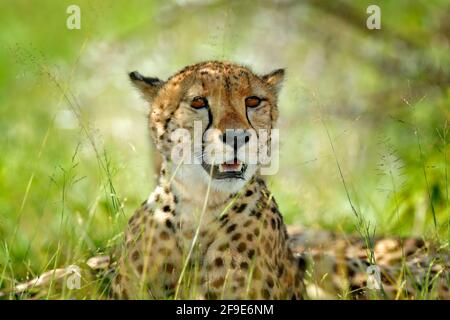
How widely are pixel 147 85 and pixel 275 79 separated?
2.12ft

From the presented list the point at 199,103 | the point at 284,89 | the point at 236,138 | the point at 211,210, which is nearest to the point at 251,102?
the point at 199,103

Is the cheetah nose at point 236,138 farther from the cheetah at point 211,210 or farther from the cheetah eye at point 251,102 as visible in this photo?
the cheetah eye at point 251,102

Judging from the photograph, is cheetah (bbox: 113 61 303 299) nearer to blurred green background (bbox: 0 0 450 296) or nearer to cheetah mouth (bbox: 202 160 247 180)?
cheetah mouth (bbox: 202 160 247 180)

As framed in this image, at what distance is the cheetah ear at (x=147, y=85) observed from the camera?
4.85m

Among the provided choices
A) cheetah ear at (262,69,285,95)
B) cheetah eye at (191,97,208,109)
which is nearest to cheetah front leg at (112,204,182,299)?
cheetah eye at (191,97,208,109)

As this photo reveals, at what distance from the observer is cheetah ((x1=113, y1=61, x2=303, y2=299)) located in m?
4.27

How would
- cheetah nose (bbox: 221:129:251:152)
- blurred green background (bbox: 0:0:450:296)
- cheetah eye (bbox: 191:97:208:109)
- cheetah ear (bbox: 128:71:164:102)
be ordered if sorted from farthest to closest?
blurred green background (bbox: 0:0:450:296) < cheetah ear (bbox: 128:71:164:102) < cheetah eye (bbox: 191:97:208:109) < cheetah nose (bbox: 221:129:251:152)

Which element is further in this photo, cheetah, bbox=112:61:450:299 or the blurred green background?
the blurred green background

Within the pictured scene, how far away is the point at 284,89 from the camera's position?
8.88 meters

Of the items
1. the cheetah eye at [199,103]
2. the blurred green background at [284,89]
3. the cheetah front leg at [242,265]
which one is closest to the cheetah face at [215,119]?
the cheetah eye at [199,103]

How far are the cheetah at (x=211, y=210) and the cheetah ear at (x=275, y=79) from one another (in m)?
0.15

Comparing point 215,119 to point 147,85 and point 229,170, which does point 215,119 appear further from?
point 147,85
